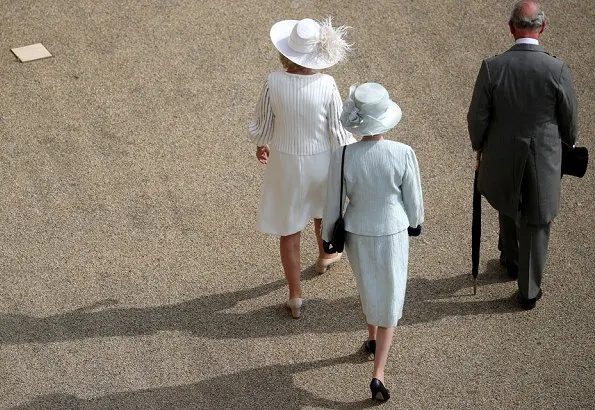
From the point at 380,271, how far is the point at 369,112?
0.85 metres

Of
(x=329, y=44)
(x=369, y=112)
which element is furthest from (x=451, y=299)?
(x=329, y=44)

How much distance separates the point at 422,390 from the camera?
5.86 m

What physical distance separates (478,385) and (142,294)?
2054mm

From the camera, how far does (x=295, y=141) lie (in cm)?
596

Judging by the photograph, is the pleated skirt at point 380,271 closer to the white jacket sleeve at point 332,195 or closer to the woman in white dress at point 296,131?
the white jacket sleeve at point 332,195

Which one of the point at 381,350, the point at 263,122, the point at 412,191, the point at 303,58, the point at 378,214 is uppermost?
the point at 303,58

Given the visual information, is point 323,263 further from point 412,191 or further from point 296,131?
point 412,191

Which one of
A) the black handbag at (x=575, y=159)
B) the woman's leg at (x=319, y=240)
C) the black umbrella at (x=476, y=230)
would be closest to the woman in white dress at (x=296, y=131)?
the woman's leg at (x=319, y=240)

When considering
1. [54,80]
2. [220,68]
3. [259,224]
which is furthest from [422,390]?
[54,80]

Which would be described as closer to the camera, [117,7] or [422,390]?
[422,390]

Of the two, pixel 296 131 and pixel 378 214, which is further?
pixel 296 131

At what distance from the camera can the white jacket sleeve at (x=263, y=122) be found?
19.6ft

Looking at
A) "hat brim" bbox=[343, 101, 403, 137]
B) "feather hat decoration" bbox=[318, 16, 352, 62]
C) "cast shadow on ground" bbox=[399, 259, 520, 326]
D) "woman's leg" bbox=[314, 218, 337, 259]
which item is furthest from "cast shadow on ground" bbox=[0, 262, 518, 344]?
"feather hat decoration" bbox=[318, 16, 352, 62]

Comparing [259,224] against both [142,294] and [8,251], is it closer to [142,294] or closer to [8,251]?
[142,294]
